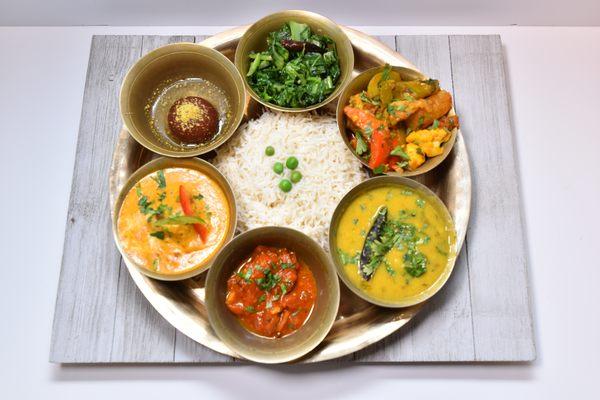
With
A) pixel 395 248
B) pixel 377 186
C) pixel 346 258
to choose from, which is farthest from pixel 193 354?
pixel 377 186

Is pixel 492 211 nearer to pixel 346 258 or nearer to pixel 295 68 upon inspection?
pixel 346 258

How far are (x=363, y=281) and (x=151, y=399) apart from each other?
1505 mm

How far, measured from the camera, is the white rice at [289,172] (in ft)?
11.9

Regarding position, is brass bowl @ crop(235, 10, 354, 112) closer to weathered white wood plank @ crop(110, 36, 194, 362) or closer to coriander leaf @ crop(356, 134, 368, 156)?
coriander leaf @ crop(356, 134, 368, 156)

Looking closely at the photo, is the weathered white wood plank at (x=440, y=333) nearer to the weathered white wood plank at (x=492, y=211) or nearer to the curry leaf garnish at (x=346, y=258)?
the weathered white wood plank at (x=492, y=211)

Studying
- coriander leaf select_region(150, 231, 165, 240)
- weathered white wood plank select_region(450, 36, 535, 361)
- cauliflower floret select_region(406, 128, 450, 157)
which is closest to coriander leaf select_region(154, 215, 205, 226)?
coriander leaf select_region(150, 231, 165, 240)

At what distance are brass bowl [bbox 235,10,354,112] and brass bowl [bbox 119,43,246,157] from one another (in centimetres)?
12

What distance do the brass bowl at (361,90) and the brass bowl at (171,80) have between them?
0.61m

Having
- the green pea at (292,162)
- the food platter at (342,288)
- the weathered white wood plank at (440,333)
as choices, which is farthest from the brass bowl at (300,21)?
the weathered white wood plank at (440,333)

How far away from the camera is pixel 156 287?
3.48m

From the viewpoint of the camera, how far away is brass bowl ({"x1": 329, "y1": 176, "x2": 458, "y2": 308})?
329 cm

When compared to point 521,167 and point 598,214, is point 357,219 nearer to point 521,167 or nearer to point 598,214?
point 521,167

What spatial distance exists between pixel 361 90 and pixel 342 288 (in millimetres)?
1236

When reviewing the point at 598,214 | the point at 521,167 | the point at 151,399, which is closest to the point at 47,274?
the point at 151,399
